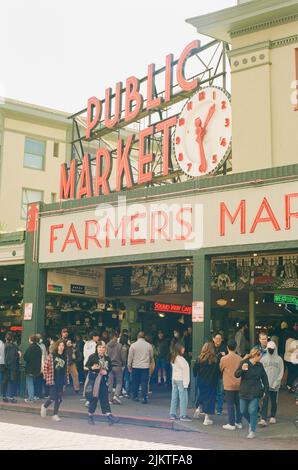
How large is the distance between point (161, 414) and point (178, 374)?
1515 mm

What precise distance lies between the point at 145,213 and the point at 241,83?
5178 millimetres

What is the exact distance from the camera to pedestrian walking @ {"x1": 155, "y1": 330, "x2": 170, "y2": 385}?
78.1 ft

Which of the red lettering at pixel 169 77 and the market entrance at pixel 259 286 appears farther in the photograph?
the red lettering at pixel 169 77

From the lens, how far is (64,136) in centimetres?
4531

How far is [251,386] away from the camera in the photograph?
1373 centimetres

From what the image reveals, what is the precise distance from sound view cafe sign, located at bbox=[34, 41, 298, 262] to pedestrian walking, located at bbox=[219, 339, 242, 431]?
3.44 metres

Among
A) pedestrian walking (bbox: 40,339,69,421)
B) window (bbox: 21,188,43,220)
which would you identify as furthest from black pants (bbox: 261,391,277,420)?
window (bbox: 21,188,43,220)

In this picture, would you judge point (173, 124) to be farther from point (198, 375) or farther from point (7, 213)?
point (7, 213)

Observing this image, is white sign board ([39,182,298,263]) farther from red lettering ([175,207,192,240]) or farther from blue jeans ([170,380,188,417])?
blue jeans ([170,380,188,417])

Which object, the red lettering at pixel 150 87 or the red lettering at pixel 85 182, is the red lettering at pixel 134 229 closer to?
the red lettering at pixel 85 182

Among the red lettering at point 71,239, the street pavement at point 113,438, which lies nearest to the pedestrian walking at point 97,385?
the street pavement at point 113,438

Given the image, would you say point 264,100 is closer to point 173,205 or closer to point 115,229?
point 173,205

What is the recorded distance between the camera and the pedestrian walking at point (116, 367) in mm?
18859
